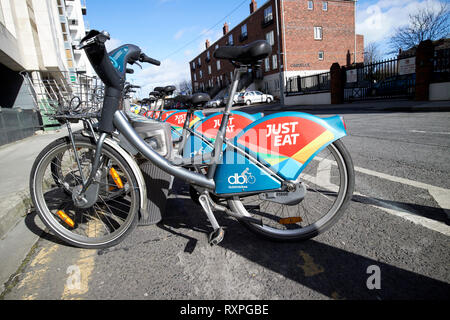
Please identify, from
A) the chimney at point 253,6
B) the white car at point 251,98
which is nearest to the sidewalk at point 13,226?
the white car at point 251,98

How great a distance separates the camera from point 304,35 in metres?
34.9

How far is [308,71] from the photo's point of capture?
36.3m

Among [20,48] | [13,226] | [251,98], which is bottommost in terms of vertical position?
[13,226]

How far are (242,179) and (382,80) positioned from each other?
1972 centimetres

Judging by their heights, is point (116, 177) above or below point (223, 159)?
below

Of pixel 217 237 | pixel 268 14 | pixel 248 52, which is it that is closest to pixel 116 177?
pixel 217 237

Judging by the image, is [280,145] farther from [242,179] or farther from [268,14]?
[268,14]

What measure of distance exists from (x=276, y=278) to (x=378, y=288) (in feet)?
2.00

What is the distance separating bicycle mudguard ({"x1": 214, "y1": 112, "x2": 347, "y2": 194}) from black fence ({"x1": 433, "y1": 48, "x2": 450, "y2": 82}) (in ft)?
50.7

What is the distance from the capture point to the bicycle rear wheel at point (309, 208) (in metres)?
2.05

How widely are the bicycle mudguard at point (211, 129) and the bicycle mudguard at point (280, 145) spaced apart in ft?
4.10

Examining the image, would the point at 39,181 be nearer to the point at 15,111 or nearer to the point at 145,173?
the point at 145,173

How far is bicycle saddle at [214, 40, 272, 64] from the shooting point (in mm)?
1801
